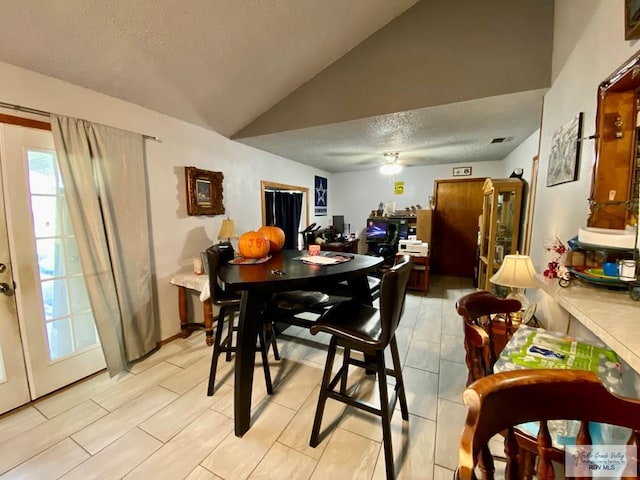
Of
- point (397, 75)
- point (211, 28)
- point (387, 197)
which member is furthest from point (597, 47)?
point (387, 197)

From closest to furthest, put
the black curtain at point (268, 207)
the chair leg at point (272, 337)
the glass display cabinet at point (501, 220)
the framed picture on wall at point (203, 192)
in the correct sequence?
1. the chair leg at point (272, 337)
2. the framed picture on wall at point (203, 192)
3. the glass display cabinet at point (501, 220)
4. the black curtain at point (268, 207)

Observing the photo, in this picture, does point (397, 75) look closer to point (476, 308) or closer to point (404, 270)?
point (404, 270)

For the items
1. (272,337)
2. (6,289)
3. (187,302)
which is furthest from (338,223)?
(6,289)

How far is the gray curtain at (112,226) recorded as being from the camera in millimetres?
1934

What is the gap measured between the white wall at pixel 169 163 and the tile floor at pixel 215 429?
846 mm

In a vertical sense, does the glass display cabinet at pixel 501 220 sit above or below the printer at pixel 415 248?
above

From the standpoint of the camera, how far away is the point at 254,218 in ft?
12.2

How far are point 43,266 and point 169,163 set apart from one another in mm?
1311

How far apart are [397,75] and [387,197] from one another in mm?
3312

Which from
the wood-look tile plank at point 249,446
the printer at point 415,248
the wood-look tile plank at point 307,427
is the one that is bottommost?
the wood-look tile plank at point 249,446

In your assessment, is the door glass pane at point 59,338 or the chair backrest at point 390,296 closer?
the chair backrest at point 390,296

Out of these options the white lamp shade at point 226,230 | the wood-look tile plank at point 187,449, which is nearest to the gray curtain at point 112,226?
the white lamp shade at point 226,230

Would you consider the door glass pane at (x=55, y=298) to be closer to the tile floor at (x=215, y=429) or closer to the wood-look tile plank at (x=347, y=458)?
the tile floor at (x=215, y=429)

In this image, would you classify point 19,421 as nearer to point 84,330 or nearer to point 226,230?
point 84,330
